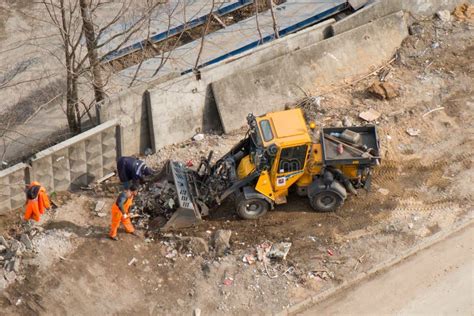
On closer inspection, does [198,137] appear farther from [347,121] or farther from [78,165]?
[347,121]

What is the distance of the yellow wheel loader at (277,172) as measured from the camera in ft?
→ 40.8

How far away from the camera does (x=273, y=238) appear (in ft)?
42.4

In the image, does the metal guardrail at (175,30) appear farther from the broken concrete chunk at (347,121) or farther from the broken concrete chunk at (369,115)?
the broken concrete chunk at (369,115)

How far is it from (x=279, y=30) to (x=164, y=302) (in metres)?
8.78

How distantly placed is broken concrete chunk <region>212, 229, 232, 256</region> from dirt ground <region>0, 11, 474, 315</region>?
0.14 metres

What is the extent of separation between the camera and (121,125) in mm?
14414

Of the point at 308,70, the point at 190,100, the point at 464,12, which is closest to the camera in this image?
the point at 190,100

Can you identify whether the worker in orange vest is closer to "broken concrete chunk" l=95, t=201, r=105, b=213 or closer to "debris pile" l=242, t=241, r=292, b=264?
"broken concrete chunk" l=95, t=201, r=105, b=213

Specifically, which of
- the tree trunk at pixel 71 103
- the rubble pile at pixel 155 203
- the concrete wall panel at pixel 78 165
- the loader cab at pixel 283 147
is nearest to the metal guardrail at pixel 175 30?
the tree trunk at pixel 71 103

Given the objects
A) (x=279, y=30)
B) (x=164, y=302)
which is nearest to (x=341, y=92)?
(x=279, y=30)

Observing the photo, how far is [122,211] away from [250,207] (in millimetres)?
2694

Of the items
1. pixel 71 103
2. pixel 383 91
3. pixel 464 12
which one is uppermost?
pixel 71 103

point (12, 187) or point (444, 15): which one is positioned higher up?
point (12, 187)

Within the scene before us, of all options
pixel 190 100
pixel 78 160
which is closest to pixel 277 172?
pixel 190 100
